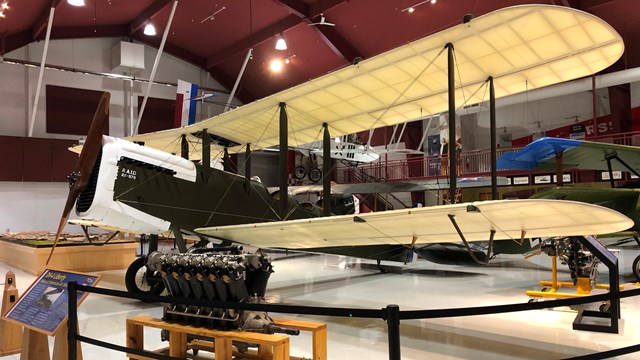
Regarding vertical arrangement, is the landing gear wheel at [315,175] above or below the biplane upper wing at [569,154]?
above

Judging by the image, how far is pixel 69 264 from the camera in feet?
30.3

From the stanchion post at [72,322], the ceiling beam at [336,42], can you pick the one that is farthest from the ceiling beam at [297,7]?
the stanchion post at [72,322]

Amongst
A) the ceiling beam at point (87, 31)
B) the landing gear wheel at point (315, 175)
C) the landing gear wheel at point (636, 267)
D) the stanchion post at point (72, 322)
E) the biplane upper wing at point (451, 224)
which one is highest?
the ceiling beam at point (87, 31)

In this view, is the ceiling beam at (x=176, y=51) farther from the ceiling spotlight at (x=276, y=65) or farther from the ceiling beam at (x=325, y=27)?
the ceiling beam at (x=325, y=27)

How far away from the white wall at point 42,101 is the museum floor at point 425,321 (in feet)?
31.4

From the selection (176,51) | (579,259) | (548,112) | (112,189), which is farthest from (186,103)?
(548,112)

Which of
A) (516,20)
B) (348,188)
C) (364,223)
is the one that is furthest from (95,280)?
(348,188)

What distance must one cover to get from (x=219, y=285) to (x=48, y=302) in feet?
4.03

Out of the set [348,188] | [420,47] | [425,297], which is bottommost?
[425,297]

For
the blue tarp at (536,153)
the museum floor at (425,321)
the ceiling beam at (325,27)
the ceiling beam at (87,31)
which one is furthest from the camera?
the ceiling beam at (87,31)

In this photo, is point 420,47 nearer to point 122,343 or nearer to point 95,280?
point 95,280

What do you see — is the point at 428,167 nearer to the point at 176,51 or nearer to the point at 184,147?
the point at 176,51

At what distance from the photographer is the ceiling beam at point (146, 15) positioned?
17062 millimetres

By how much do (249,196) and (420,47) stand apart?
3.56 meters
